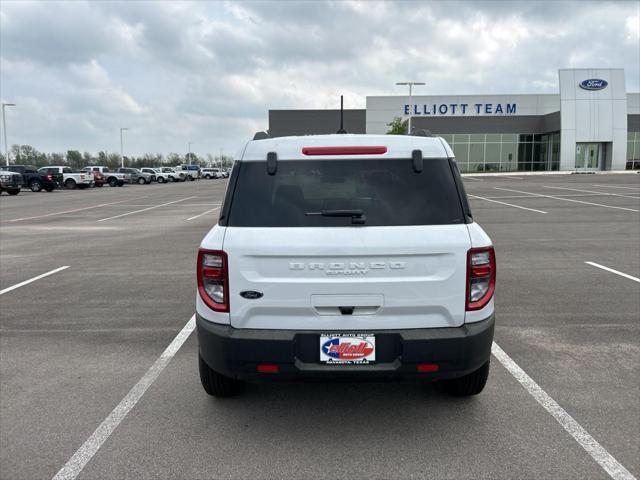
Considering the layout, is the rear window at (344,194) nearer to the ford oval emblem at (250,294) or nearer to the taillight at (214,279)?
the taillight at (214,279)

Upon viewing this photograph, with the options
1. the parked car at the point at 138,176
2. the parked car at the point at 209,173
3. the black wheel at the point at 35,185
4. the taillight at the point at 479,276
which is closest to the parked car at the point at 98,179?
the black wheel at the point at 35,185

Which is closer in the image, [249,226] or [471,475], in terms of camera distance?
[471,475]

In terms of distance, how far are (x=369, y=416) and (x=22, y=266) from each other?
8014mm

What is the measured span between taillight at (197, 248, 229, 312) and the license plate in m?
0.64

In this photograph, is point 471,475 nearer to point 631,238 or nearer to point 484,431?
point 484,431

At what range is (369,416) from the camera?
3582 millimetres

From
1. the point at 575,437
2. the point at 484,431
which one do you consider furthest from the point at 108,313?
the point at 575,437

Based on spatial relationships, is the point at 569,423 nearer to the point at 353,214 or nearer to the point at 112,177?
the point at 353,214

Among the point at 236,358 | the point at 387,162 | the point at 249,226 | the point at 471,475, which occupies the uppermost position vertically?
the point at 387,162

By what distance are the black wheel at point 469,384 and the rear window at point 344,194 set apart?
3.97 feet

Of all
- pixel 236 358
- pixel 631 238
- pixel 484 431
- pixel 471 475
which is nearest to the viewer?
pixel 471 475

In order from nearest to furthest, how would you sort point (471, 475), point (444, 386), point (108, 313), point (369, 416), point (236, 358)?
point (471, 475)
point (236, 358)
point (369, 416)
point (444, 386)
point (108, 313)

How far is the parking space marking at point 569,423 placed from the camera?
2.93 meters

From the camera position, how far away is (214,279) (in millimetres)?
3135
